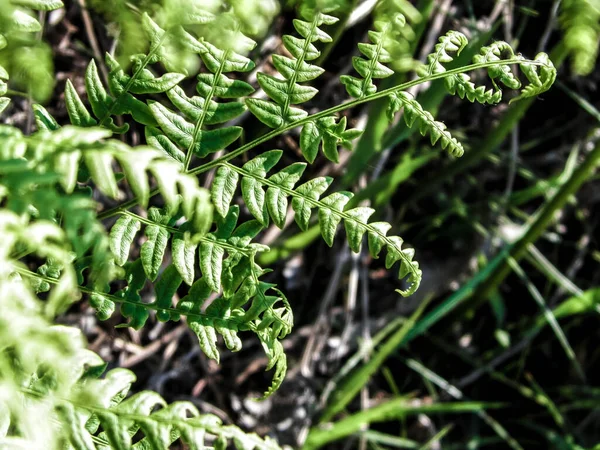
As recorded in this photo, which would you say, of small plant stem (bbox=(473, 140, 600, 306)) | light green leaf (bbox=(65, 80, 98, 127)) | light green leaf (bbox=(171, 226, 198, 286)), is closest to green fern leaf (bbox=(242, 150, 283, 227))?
light green leaf (bbox=(171, 226, 198, 286))

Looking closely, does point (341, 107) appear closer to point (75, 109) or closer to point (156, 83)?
point (156, 83)

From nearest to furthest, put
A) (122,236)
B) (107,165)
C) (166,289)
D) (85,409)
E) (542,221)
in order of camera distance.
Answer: (107,165) → (85,409) → (122,236) → (166,289) → (542,221)

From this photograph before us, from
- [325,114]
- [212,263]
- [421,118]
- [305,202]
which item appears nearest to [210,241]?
[212,263]

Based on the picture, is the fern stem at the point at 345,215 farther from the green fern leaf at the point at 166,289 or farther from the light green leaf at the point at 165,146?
the green fern leaf at the point at 166,289

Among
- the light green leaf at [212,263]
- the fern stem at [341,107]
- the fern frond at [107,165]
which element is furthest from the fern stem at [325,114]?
the fern frond at [107,165]

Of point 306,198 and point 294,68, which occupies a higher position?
point 294,68

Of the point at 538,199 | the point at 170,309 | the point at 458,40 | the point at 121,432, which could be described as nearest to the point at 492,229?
the point at 538,199

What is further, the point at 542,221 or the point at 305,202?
the point at 542,221

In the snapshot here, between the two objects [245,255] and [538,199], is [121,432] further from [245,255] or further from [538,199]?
[538,199]
